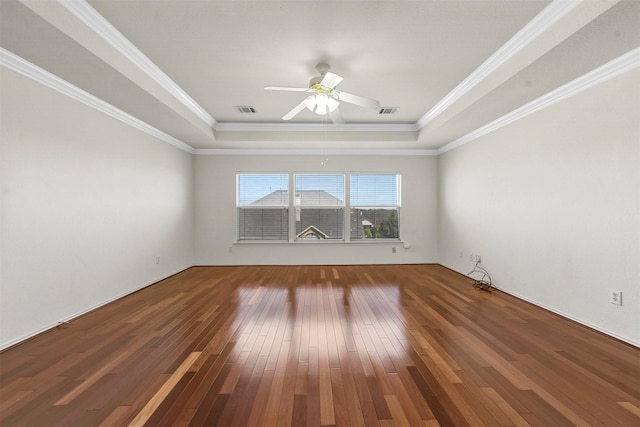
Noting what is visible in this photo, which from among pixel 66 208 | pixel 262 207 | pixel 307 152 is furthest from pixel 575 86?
pixel 66 208

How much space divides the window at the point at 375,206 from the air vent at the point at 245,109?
2.60 meters

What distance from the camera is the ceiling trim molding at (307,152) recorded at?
592 centimetres

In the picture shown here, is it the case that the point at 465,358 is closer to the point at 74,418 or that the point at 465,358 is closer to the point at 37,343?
the point at 74,418

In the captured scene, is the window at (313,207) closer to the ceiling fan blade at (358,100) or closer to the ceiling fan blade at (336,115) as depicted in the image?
the ceiling fan blade at (336,115)

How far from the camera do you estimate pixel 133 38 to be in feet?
8.50

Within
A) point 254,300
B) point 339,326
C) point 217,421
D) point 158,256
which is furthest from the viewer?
point 158,256

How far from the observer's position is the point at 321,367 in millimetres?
2062

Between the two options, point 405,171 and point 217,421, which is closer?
point 217,421

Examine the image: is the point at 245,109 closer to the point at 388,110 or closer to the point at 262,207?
the point at 262,207

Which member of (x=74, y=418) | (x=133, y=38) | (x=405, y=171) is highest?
(x=133, y=38)

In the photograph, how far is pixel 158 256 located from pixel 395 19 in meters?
4.75

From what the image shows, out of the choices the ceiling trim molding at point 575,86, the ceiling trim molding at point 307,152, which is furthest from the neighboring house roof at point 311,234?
the ceiling trim molding at point 575,86

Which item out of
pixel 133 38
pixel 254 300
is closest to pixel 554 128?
pixel 254 300

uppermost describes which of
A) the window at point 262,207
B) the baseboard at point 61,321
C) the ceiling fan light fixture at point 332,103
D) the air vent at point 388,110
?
the air vent at point 388,110
